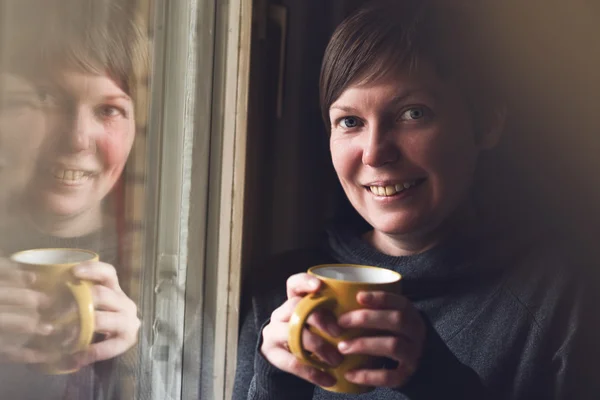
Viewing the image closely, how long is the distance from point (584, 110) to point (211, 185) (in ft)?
1.39

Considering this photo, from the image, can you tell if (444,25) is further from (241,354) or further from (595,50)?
(241,354)

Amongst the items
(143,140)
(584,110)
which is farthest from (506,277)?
(143,140)

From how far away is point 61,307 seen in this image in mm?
515

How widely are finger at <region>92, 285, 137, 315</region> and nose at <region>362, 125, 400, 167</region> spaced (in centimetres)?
30

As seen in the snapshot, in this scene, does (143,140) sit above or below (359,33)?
below

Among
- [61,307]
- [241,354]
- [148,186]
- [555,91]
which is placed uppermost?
[555,91]

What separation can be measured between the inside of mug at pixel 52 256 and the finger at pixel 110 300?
0.03 meters

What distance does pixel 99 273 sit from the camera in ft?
1.82

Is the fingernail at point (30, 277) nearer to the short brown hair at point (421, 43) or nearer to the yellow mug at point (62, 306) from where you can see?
the yellow mug at point (62, 306)

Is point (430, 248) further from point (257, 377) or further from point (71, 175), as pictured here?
point (71, 175)

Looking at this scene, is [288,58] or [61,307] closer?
[61,307]

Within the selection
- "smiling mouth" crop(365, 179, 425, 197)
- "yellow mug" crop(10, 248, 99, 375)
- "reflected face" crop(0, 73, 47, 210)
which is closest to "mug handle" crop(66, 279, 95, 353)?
"yellow mug" crop(10, 248, 99, 375)

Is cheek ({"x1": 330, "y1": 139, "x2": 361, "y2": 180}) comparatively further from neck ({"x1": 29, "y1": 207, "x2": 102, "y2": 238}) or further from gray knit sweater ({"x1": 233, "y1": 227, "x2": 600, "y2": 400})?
neck ({"x1": 29, "y1": 207, "x2": 102, "y2": 238})

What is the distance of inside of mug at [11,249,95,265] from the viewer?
1.60ft
